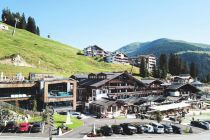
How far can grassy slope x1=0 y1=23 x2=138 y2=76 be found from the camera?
481ft

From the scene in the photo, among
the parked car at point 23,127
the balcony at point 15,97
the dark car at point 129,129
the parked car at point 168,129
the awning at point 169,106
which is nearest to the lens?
the parked car at point 23,127

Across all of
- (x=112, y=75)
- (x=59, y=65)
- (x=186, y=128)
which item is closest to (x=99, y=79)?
(x=112, y=75)

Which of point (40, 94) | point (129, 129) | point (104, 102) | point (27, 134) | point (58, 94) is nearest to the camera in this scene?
point (27, 134)

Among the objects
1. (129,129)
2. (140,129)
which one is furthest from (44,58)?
(129,129)

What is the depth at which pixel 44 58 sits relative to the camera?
532ft

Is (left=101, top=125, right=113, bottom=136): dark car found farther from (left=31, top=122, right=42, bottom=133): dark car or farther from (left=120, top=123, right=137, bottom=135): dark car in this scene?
(left=31, top=122, right=42, bottom=133): dark car

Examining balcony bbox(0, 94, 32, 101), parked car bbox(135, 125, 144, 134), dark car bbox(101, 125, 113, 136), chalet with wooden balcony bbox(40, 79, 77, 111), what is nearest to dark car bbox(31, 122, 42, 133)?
dark car bbox(101, 125, 113, 136)

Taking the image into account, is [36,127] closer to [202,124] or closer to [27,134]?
[27,134]

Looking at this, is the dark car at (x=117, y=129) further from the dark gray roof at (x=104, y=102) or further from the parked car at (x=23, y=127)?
the dark gray roof at (x=104, y=102)

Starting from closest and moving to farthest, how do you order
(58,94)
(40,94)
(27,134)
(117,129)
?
(27,134), (117,129), (40,94), (58,94)

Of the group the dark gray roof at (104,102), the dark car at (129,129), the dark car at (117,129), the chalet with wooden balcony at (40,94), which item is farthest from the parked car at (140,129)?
the chalet with wooden balcony at (40,94)

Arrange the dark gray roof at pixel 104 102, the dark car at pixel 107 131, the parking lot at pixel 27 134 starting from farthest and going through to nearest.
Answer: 1. the dark gray roof at pixel 104 102
2. the dark car at pixel 107 131
3. the parking lot at pixel 27 134

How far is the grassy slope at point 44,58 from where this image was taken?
14648cm

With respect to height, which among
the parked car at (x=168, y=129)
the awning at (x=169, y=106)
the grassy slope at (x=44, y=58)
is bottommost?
the parked car at (x=168, y=129)
